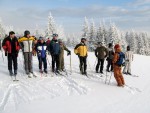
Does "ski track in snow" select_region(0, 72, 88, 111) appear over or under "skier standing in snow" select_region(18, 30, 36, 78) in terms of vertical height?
under

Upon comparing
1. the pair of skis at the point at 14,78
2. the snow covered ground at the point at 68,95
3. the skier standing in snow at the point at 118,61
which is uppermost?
the skier standing in snow at the point at 118,61

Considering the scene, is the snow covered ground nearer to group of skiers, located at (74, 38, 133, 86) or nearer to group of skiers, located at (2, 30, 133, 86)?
group of skiers, located at (2, 30, 133, 86)

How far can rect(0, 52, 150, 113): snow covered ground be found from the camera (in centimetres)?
1116

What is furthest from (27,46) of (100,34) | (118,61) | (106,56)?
(100,34)

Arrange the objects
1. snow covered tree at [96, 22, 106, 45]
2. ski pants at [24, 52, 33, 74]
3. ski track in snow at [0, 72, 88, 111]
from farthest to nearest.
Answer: snow covered tree at [96, 22, 106, 45] → ski pants at [24, 52, 33, 74] → ski track in snow at [0, 72, 88, 111]

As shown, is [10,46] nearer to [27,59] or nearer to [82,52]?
[27,59]

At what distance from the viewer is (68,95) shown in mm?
12758

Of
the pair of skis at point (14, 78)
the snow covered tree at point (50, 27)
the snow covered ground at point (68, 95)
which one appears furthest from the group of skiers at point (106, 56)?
the snow covered tree at point (50, 27)

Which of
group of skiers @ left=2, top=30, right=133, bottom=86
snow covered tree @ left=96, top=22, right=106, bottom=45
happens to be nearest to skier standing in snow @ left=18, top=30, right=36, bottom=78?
group of skiers @ left=2, top=30, right=133, bottom=86

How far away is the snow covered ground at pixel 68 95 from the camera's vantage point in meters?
11.2

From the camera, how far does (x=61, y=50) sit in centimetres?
1694

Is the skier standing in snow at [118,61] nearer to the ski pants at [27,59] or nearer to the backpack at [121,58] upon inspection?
the backpack at [121,58]

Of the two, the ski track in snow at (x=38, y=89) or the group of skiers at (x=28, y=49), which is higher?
the group of skiers at (x=28, y=49)

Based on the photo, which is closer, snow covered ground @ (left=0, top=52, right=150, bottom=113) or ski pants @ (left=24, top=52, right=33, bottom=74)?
snow covered ground @ (left=0, top=52, right=150, bottom=113)
